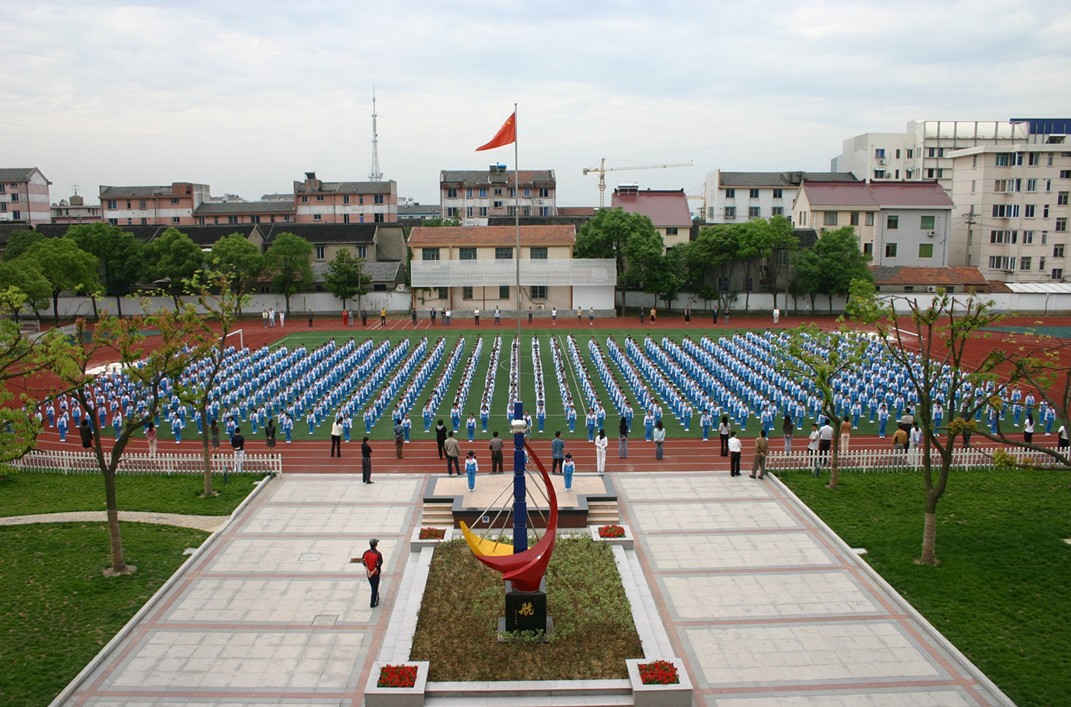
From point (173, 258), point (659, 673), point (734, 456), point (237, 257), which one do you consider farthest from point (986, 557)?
point (173, 258)

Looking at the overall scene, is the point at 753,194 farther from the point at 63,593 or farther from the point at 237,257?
the point at 63,593

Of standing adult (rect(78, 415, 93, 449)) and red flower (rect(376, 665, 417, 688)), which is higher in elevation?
standing adult (rect(78, 415, 93, 449))

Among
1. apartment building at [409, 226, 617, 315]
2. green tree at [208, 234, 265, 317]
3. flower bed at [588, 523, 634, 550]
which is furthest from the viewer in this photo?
apartment building at [409, 226, 617, 315]

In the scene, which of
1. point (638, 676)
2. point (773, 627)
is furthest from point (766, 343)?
point (638, 676)

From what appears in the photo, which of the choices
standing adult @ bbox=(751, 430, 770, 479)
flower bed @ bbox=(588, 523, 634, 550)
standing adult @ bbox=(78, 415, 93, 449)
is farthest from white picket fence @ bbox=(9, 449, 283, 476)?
standing adult @ bbox=(751, 430, 770, 479)

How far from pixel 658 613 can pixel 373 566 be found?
4335mm

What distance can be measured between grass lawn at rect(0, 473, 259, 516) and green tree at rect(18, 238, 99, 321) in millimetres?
24248

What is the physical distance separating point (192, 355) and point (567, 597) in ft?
28.2

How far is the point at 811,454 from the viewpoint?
19016mm

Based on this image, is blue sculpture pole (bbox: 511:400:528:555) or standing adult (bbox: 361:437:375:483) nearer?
blue sculpture pole (bbox: 511:400:528:555)

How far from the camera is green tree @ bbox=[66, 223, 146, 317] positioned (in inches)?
1802

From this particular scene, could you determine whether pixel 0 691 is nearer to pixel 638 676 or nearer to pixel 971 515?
pixel 638 676

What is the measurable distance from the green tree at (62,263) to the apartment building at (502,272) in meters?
A: 16.6

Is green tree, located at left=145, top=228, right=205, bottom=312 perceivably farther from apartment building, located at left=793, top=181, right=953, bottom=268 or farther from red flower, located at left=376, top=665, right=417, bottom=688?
red flower, located at left=376, top=665, right=417, bottom=688
